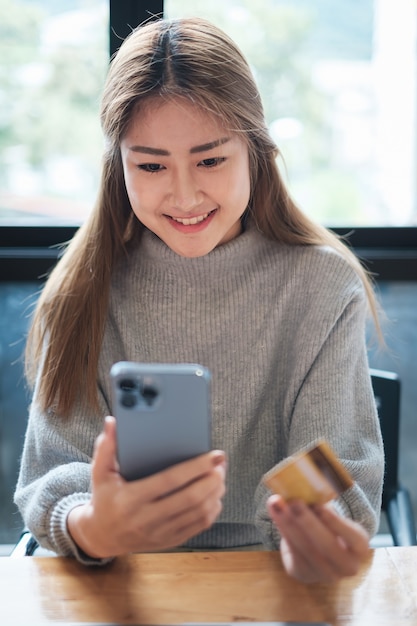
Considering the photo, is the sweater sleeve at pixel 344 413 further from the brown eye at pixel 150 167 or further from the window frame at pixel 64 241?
the window frame at pixel 64 241

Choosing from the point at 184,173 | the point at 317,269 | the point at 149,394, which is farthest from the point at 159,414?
the point at 317,269

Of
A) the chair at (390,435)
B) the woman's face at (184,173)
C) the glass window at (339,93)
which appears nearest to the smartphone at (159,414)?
the woman's face at (184,173)

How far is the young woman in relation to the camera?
1220 millimetres

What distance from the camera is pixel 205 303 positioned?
139cm

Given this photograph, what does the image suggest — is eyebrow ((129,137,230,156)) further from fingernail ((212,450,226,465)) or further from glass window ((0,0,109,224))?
glass window ((0,0,109,224))

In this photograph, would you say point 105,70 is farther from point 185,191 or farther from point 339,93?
point 185,191

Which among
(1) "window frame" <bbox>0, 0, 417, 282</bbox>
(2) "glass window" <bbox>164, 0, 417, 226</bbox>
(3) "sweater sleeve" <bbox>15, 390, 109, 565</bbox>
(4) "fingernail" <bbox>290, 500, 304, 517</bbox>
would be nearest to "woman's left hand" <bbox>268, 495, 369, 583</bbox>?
(4) "fingernail" <bbox>290, 500, 304, 517</bbox>

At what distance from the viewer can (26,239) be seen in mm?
2131

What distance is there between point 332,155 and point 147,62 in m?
1.00

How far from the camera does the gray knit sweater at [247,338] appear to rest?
1314 millimetres

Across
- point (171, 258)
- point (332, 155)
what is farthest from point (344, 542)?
point (332, 155)

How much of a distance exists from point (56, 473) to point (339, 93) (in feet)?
4.46

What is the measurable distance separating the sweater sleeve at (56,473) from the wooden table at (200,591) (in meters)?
0.05

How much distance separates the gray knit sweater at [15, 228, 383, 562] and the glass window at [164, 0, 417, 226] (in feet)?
2.54
